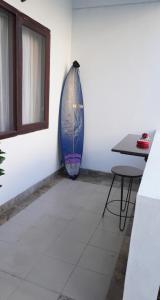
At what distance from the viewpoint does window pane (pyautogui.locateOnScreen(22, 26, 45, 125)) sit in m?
2.93

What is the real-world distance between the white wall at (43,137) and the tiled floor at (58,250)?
14.9 inches

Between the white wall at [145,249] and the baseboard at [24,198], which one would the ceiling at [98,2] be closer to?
the baseboard at [24,198]

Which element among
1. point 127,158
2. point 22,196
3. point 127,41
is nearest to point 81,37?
point 127,41

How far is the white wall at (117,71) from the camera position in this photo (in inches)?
142

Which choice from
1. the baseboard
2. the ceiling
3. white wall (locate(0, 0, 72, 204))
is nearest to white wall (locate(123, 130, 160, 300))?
the baseboard

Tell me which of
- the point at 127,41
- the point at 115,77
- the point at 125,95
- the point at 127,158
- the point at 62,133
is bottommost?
the point at 127,158

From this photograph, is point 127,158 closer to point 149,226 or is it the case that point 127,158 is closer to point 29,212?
point 29,212

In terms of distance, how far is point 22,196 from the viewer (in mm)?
3113

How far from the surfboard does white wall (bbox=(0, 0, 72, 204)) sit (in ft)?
0.39

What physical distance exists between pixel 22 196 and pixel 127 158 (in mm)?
1864

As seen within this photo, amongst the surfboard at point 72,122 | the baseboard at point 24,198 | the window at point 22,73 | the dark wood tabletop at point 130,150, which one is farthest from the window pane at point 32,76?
the dark wood tabletop at point 130,150

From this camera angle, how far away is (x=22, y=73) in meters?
2.85

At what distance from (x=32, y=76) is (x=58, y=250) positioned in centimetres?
215

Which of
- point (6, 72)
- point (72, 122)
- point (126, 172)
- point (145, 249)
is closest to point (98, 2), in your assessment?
point (72, 122)
